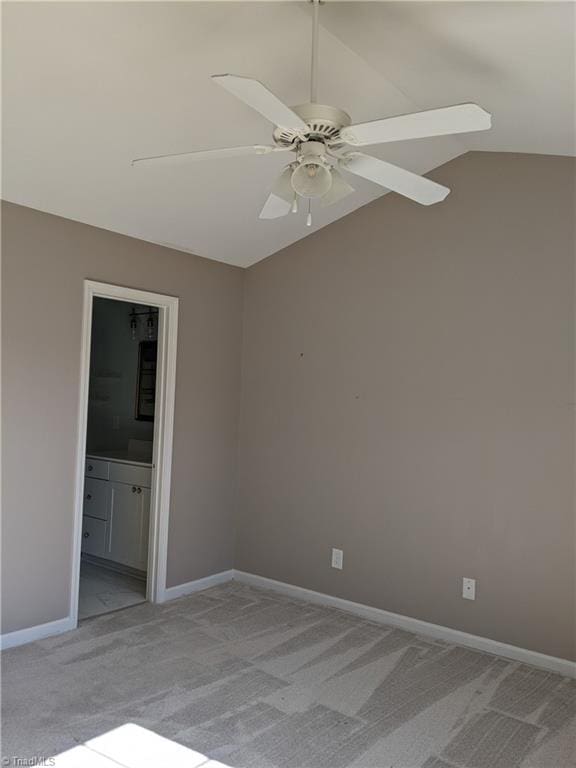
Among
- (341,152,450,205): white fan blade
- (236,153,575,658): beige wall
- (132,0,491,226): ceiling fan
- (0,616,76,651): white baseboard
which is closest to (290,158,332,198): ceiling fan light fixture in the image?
(132,0,491,226): ceiling fan

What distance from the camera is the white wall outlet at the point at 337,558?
398 cm

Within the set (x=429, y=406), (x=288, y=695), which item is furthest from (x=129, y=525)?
(x=429, y=406)

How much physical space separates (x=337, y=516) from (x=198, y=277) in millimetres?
1879

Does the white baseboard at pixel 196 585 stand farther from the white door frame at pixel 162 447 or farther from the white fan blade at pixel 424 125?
the white fan blade at pixel 424 125

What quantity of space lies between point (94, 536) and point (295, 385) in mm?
1951

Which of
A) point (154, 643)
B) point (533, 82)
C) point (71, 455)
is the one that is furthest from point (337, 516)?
point (533, 82)

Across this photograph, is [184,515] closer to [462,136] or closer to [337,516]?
[337,516]

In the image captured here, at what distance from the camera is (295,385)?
14.0 feet

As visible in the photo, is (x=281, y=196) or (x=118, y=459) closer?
(x=281, y=196)

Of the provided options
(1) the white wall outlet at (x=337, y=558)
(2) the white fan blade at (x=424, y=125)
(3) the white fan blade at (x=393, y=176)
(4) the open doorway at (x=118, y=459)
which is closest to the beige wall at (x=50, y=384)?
(4) the open doorway at (x=118, y=459)

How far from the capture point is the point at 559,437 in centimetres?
317

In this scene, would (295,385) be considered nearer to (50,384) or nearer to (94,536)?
(50,384)

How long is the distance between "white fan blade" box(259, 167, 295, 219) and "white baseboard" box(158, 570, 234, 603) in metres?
2.68

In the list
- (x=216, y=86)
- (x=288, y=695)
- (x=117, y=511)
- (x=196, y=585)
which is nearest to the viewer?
(x=216, y=86)
